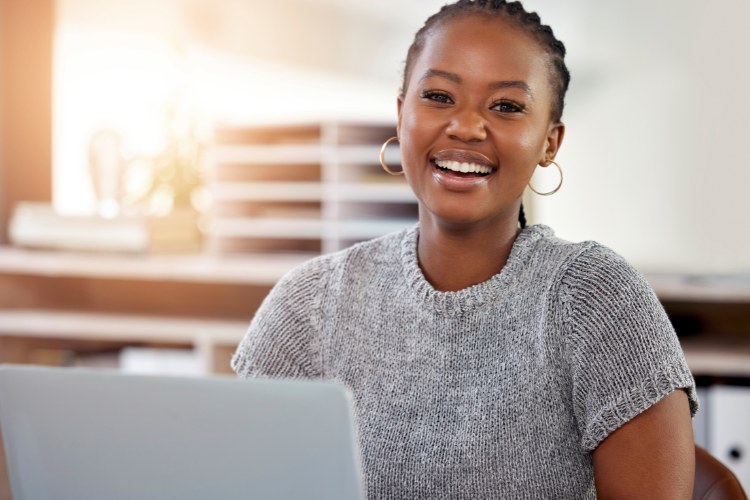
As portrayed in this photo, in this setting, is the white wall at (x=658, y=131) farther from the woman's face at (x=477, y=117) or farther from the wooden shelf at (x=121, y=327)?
the woman's face at (x=477, y=117)


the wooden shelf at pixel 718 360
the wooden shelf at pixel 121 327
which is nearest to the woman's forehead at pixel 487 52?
the wooden shelf at pixel 718 360

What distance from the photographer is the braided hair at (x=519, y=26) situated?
93 centimetres

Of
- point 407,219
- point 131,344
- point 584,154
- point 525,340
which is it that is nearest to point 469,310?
point 525,340

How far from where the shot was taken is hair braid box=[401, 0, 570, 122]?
929 mm

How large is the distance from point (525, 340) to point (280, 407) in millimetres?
503

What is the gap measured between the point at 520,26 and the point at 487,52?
7 cm

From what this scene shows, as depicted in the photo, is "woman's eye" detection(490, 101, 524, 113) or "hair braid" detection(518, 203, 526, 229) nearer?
"woman's eye" detection(490, 101, 524, 113)

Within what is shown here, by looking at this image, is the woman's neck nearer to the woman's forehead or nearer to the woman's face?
the woman's face

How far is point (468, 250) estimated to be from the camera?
99 centimetres

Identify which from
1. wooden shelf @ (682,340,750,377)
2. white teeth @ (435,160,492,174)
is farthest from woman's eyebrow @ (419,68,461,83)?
wooden shelf @ (682,340,750,377)

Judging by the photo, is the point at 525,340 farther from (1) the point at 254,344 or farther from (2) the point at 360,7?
(2) the point at 360,7

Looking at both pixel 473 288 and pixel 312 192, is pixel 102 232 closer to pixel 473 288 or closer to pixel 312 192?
pixel 312 192

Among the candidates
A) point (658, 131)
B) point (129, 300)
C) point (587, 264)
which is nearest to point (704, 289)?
point (658, 131)

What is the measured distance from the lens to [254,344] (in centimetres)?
100
